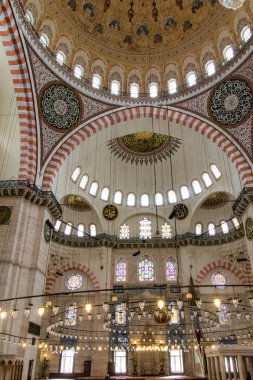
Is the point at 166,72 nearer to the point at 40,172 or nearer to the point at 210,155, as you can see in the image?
the point at 210,155

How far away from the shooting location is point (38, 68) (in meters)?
13.5

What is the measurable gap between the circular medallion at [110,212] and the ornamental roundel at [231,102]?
28.8 feet

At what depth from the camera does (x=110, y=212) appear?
20.3 m

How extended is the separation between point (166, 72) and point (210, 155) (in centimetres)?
513

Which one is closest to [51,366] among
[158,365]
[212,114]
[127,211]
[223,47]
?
[158,365]

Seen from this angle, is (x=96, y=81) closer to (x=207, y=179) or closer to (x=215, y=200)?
(x=207, y=179)

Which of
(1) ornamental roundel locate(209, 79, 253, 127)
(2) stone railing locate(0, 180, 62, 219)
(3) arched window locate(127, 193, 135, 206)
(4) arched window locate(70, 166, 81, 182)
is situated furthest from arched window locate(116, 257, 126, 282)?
(1) ornamental roundel locate(209, 79, 253, 127)

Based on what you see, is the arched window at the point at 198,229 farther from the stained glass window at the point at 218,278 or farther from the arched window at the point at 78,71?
the arched window at the point at 78,71

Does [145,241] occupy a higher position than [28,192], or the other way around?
[145,241]

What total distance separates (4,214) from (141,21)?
1177 cm

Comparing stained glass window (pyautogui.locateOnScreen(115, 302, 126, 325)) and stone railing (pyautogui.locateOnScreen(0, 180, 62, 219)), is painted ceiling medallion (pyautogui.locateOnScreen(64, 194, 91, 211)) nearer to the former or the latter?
stone railing (pyautogui.locateOnScreen(0, 180, 62, 219))

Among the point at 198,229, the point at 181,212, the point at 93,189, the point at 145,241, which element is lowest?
the point at 145,241

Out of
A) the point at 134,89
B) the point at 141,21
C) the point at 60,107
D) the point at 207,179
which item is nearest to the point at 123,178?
the point at 207,179

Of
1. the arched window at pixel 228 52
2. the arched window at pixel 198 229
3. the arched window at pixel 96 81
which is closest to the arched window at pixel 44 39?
the arched window at pixel 96 81
